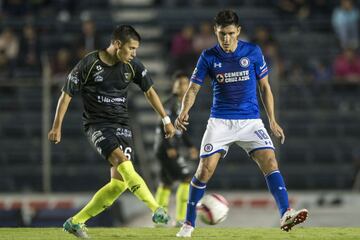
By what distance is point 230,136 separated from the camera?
1195cm

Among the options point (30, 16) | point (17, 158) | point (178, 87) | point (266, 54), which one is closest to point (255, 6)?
point (266, 54)

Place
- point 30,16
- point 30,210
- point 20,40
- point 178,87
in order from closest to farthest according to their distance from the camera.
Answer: point 178,87, point 30,210, point 20,40, point 30,16

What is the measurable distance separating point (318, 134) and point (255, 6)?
4.48 m

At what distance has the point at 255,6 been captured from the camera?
77.1 feet

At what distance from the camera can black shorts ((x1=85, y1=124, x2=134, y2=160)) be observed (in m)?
11.9

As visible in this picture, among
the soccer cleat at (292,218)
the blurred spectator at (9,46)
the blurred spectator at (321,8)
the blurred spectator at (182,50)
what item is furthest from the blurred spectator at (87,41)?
the soccer cleat at (292,218)

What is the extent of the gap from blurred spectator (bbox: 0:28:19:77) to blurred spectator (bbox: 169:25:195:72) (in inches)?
115

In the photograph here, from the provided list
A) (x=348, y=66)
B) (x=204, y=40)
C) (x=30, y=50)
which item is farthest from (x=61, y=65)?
(x=348, y=66)

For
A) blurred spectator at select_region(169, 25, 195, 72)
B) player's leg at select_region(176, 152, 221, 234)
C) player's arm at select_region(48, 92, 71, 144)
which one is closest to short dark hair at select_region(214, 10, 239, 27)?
player's leg at select_region(176, 152, 221, 234)

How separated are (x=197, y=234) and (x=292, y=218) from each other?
118cm

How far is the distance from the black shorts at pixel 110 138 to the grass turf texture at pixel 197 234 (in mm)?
863

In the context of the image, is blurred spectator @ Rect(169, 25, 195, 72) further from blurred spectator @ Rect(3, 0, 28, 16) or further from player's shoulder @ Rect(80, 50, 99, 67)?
player's shoulder @ Rect(80, 50, 99, 67)

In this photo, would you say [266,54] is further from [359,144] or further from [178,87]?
[178,87]

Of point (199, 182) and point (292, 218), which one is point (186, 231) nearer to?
point (199, 182)
